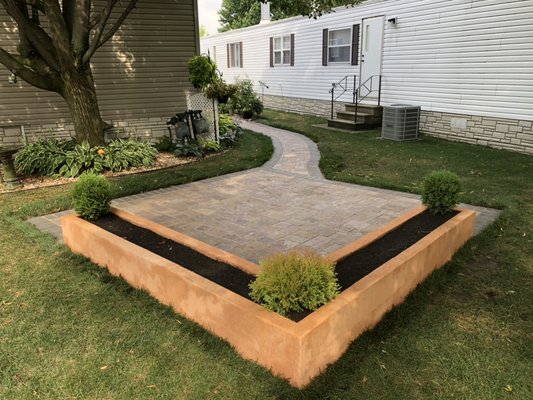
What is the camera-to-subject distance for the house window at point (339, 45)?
12.8 metres

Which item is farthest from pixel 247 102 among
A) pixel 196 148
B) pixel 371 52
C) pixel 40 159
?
pixel 40 159

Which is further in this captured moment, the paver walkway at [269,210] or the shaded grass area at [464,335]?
the paver walkway at [269,210]

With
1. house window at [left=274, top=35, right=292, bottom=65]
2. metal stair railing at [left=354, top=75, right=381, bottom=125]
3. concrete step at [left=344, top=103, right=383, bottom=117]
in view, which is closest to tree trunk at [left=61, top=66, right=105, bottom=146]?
metal stair railing at [left=354, top=75, right=381, bottom=125]

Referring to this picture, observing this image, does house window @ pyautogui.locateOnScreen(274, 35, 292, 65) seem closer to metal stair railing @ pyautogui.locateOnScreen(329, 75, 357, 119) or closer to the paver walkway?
metal stair railing @ pyautogui.locateOnScreen(329, 75, 357, 119)

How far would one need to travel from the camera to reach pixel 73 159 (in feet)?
22.9

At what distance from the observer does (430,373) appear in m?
2.43

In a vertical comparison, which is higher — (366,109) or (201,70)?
(201,70)

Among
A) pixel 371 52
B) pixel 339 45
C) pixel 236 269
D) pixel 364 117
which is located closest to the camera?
pixel 236 269

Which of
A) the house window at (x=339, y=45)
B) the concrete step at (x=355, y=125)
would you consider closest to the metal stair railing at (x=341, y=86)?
the house window at (x=339, y=45)

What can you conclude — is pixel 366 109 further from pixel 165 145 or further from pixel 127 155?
pixel 127 155

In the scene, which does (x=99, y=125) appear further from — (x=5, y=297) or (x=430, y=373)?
(x=430, y=373)

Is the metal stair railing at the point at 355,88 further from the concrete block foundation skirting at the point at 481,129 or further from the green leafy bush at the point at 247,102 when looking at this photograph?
the green leafy bush at the point at 247,102

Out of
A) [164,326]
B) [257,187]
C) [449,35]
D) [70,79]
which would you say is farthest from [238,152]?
[164,326]

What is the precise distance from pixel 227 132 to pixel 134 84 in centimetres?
230
